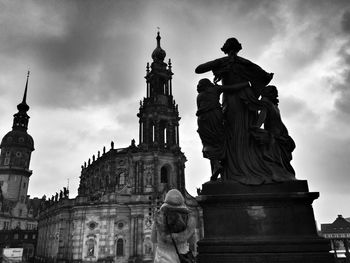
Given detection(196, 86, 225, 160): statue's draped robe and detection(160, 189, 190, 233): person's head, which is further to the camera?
detection(196, 86, 225, 160): statue's draped robe

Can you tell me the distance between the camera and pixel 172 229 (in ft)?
12.6

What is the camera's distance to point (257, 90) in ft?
20.2

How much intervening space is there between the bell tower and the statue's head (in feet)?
124

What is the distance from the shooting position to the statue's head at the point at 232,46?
636 centimetres

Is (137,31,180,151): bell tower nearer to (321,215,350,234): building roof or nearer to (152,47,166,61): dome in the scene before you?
(152,47,166,61): dome

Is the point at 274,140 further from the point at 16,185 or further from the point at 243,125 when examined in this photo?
A: the point at 16,185

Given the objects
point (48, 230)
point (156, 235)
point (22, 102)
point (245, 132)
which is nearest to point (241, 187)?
point (245, 132)

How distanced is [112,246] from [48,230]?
1995cm

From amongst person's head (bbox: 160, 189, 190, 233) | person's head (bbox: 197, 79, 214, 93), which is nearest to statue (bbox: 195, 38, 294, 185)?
person's head (bbox: 197, 79, 214, 93)

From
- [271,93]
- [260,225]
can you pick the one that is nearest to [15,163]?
[271,93]

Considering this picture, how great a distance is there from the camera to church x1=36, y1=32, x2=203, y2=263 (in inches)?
1522

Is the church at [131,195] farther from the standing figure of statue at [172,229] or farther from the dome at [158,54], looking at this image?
the standing figure of statue at [172,229]

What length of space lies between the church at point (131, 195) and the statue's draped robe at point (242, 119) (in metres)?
34.7

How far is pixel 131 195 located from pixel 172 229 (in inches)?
1518
